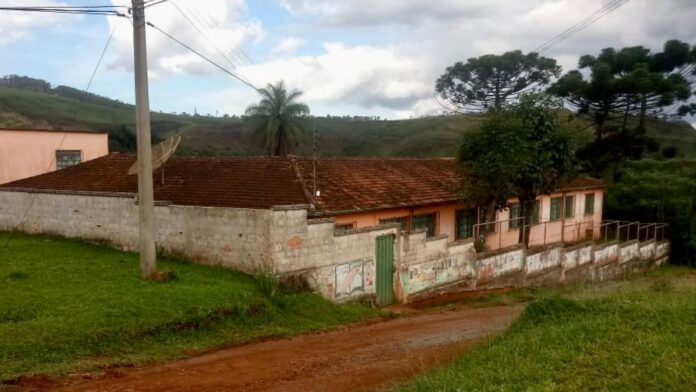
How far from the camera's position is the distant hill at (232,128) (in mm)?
55209

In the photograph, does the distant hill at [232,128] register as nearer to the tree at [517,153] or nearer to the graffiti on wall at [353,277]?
the tree at [517,153]

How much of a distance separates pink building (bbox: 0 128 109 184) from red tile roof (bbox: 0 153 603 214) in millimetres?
2285

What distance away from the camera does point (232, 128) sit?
7188cm

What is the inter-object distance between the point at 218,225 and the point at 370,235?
3.81 metres

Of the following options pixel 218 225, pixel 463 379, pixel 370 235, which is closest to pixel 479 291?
pixel 370 235

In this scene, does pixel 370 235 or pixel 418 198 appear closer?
pixel 370 235

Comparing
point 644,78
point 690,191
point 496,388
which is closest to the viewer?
point 496,388

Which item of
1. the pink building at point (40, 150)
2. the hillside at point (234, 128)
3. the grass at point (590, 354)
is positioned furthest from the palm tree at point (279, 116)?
the grass at point (590, 354)

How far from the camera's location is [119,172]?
71.3 ft

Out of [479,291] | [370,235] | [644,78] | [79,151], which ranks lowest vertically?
[479,291]

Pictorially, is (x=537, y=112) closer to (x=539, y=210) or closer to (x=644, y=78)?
(x=539, y=210)

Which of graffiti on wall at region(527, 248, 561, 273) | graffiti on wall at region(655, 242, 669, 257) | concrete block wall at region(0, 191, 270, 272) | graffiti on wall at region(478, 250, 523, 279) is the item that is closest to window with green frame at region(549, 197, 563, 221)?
graffiti on wall at region(655, 242, 669, 257)

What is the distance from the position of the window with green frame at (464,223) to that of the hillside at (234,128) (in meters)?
27.4

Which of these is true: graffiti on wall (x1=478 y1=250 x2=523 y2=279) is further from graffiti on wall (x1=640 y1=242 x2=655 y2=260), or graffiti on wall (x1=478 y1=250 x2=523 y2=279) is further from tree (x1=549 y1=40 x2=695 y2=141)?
tree (x1=549 y1=40 x2=695 y2=141)
